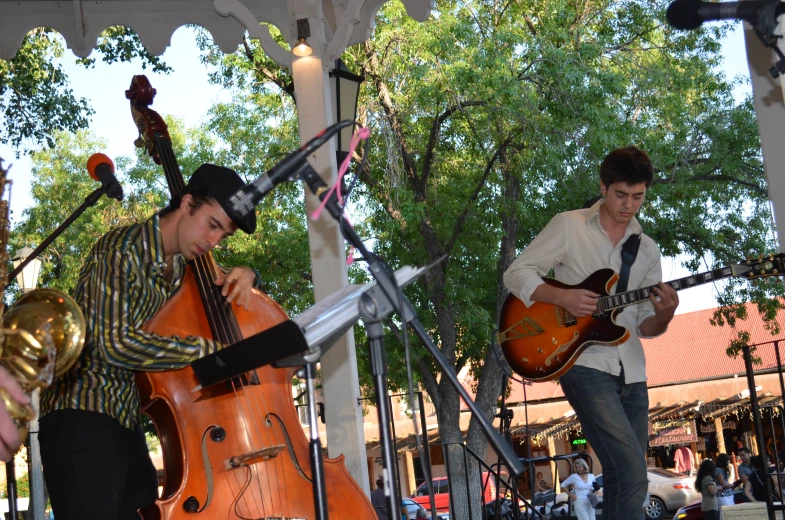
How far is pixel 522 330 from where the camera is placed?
169 inches

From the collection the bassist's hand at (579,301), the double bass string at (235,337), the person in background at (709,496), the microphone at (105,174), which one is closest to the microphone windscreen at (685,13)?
the bassist's hand at (579,301)

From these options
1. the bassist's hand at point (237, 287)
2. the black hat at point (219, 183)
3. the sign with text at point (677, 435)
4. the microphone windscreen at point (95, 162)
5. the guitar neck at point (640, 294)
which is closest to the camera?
the black hat at point (219, 183)

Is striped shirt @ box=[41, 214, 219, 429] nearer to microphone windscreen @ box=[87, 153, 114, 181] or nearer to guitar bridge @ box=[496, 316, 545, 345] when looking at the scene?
microphone windscreen @ box=[87, 153, 114, 181]

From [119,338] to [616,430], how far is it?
1991 mm

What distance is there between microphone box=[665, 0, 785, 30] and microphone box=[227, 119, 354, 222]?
4.35ft

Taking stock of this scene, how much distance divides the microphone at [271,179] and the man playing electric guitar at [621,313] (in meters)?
1.94

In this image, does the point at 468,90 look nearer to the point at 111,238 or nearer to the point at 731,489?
the point at 731,489

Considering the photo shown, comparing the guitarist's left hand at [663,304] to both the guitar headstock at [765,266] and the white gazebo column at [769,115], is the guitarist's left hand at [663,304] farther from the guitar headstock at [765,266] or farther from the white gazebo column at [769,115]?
the white gazebo column at [769,115]

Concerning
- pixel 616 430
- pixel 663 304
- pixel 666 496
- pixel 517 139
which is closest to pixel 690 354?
pixel 666 496

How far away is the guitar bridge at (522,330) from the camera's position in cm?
420

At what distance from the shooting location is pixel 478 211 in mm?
15516

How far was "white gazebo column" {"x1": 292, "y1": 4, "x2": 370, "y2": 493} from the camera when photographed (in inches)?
184

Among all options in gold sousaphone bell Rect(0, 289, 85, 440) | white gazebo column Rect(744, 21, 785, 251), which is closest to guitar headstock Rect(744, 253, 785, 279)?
white gazebo column Rect(744, 21, 785, 251)

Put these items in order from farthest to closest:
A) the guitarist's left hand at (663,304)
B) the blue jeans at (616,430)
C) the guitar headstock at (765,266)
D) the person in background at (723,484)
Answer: the person in background at (723,484)
the guitarist's left hand at (663,304)
the guitar headstock at (765,266)
the blue jeans at (616,430)
